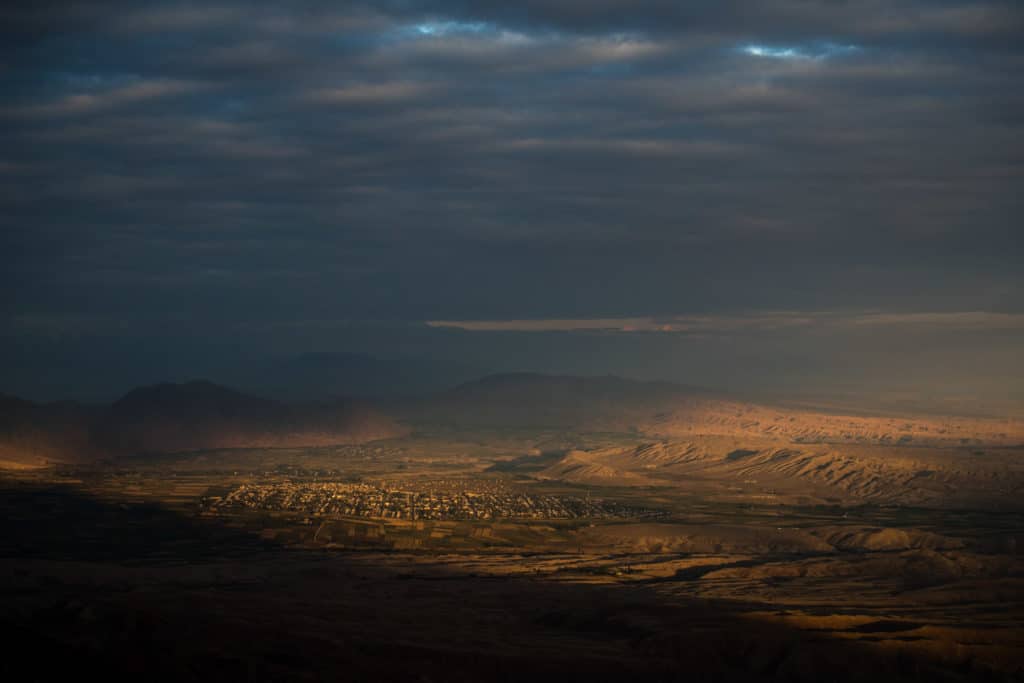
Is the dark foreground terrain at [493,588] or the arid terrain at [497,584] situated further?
the arid terrain at [497,584]

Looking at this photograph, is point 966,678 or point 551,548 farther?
point 551,548

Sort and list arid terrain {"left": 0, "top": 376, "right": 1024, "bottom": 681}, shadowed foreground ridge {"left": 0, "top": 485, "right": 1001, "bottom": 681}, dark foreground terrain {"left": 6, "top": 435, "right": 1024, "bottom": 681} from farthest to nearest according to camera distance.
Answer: arid terrain {"left": 0, "top": 376, "right": 1024, "bottom": 681}, dark foreground terrain {"left": 6, "top": 435, "right": 1024, "bottom": 681}, shadowed foreground ridge {"left": 0, "top": 485, "right": 1001, "bottom": 681}

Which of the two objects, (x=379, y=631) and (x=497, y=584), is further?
(x=497, y=584)

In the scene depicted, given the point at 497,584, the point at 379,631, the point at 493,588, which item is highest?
the point at 379,631

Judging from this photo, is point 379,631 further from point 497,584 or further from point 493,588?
point 497,584

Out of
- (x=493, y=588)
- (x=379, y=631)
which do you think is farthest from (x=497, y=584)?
(x=379, y=631)

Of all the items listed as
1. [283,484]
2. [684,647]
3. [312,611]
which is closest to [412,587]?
[312,611]

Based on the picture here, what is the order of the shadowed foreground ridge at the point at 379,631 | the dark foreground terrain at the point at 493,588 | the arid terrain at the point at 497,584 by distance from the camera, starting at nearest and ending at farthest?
the shadowed foreground ridge at the point at 379,631 → the dark foreground terrain at the point at 493,588 → the arid terrain at the point at 497,584

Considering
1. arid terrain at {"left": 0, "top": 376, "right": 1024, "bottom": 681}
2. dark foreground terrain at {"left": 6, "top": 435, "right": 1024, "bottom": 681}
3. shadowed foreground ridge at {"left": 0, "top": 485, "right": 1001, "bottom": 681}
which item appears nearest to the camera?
shadowed foreground ridge at {"left": 0, "top": 485, "right": 1001, "bottom": 681}

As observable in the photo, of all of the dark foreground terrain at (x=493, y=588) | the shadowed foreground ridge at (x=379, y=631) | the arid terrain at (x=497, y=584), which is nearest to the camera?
the shadowed foreground ridge at (x=379, y=631)

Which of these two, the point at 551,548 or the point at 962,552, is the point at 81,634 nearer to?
the point at 551,548

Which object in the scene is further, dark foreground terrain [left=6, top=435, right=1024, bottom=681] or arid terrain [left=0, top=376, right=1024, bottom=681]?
arid terrain [left=0, top=376, right=1024, bottom=681]
